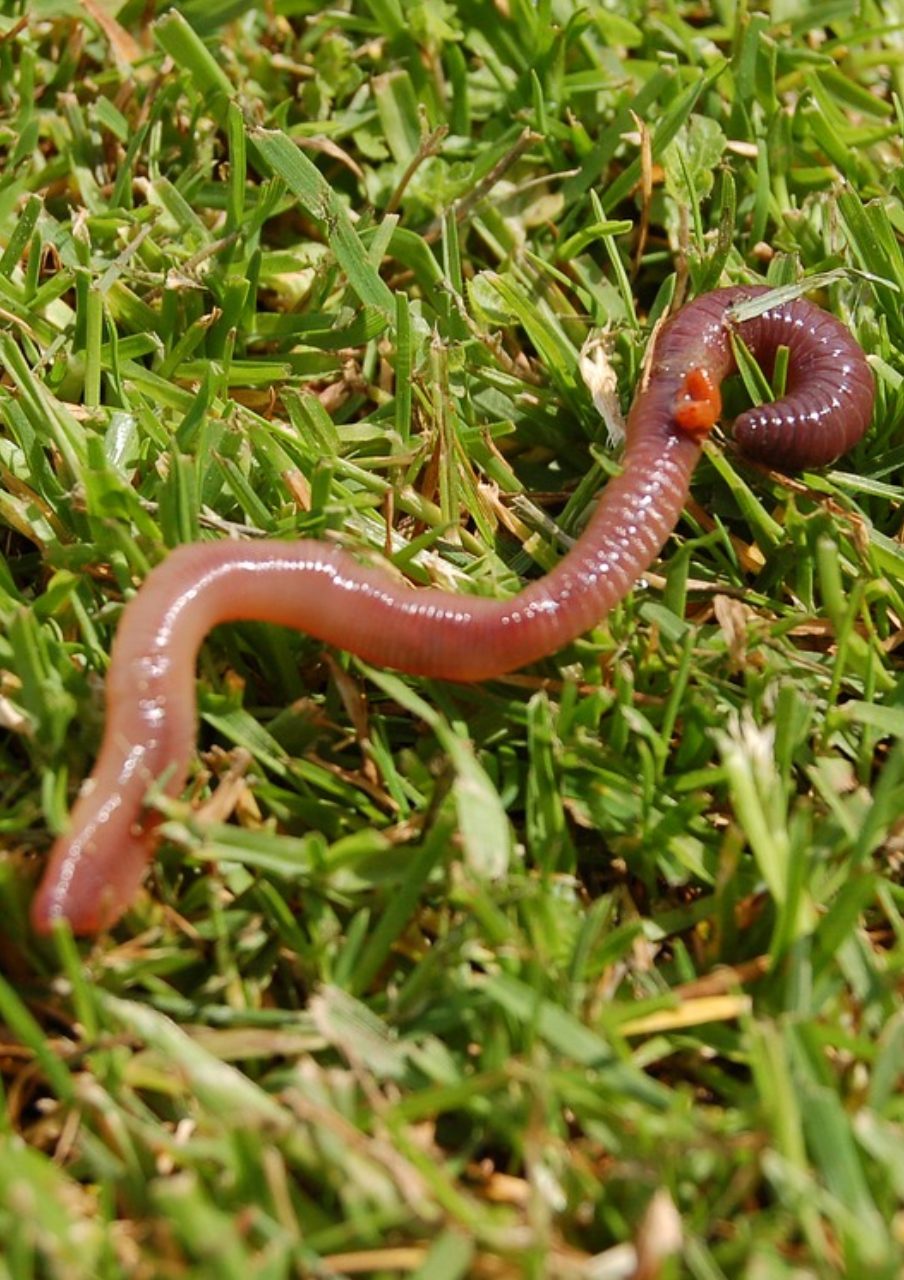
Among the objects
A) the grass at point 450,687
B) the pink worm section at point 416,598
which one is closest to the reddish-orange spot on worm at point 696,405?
the pink worm section at point 416,598

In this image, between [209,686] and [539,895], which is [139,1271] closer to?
[539,895]

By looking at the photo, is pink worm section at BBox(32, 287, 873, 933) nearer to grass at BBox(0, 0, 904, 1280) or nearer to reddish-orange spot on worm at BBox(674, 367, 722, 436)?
reddish-orange spot on worm at BBox(674, 367, 722, 436)

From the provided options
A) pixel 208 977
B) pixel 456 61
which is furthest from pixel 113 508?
pixel 456 61

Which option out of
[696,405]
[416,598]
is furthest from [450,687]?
[696,405]

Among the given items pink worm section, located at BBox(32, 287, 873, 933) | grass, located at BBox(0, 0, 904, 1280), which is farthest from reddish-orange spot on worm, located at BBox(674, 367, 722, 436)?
grass, located at BBox(0, 0, 904, 1280)

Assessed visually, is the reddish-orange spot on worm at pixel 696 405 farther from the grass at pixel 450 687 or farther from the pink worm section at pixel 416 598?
the grass at pixel 450 687

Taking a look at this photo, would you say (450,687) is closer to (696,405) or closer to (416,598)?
(416,598)
